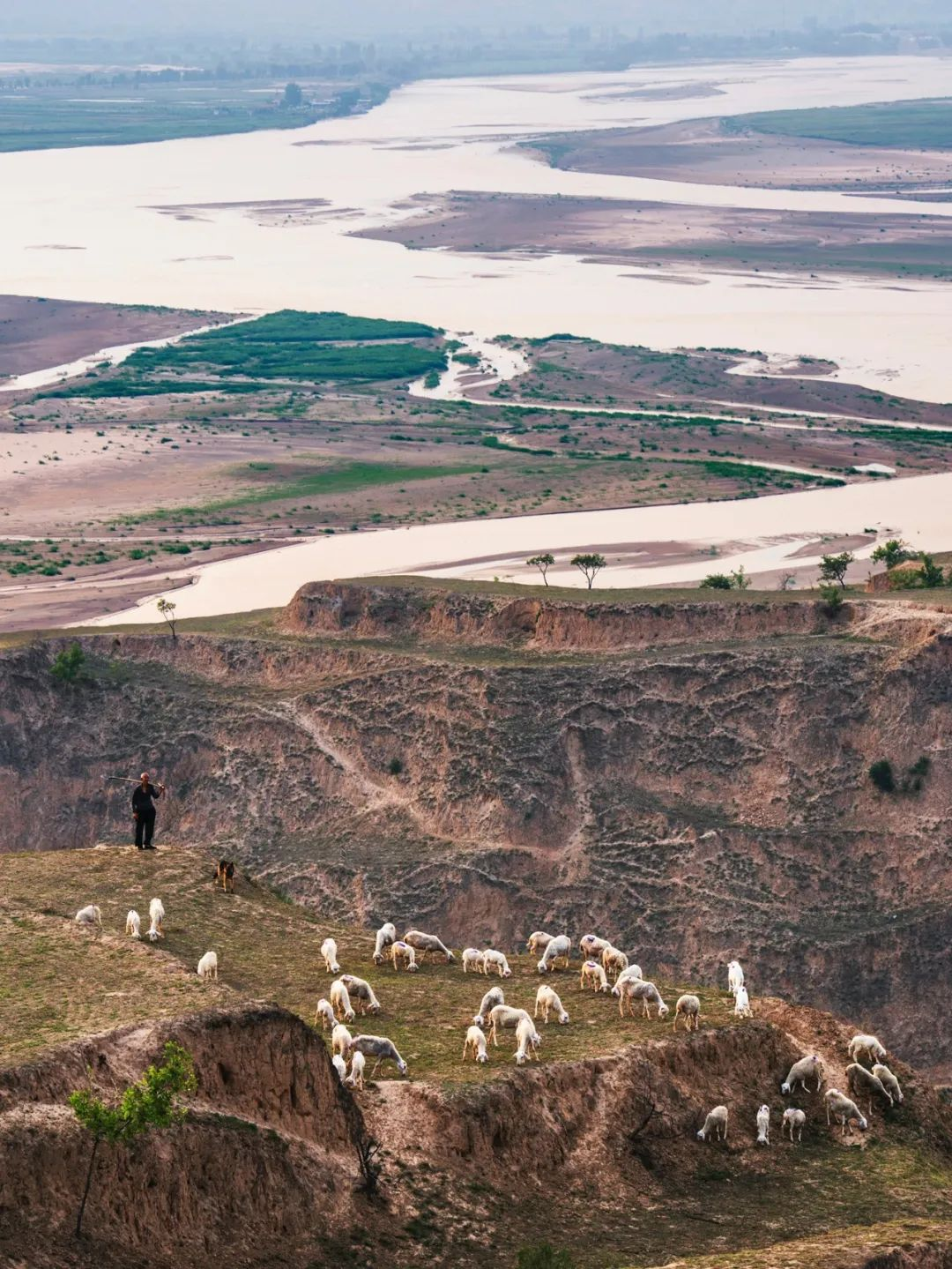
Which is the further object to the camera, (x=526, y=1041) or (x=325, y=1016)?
(x=325, y=1016)

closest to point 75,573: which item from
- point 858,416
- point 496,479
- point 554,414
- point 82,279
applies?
point 496,479

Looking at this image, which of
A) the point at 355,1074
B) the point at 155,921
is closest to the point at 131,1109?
the point at 355,1074

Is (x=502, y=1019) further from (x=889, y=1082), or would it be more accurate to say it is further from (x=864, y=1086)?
(x=889, y=1082)

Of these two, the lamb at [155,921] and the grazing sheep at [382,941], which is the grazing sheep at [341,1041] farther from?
the grazing sheep at [382,941]

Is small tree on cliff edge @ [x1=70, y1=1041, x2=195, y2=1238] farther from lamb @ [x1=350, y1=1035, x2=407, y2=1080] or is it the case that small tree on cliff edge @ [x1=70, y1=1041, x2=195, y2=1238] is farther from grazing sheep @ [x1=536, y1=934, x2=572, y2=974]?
grazing sheep @ [x1=536, y1=934, x2=572, y2=974]

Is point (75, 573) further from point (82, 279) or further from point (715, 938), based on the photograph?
point (82, 279)

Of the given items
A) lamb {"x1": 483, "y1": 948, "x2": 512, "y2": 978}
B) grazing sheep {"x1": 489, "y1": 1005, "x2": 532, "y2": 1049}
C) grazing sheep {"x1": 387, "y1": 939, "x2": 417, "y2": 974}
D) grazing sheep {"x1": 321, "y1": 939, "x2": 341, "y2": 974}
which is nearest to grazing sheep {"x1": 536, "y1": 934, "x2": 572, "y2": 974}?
lamb {"x1": 483, "y1": 948, "x2": 512, "y2": 978}

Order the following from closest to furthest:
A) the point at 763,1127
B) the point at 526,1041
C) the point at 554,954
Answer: the point at 526,1041, the point at 763,1127, the point at 554,954
